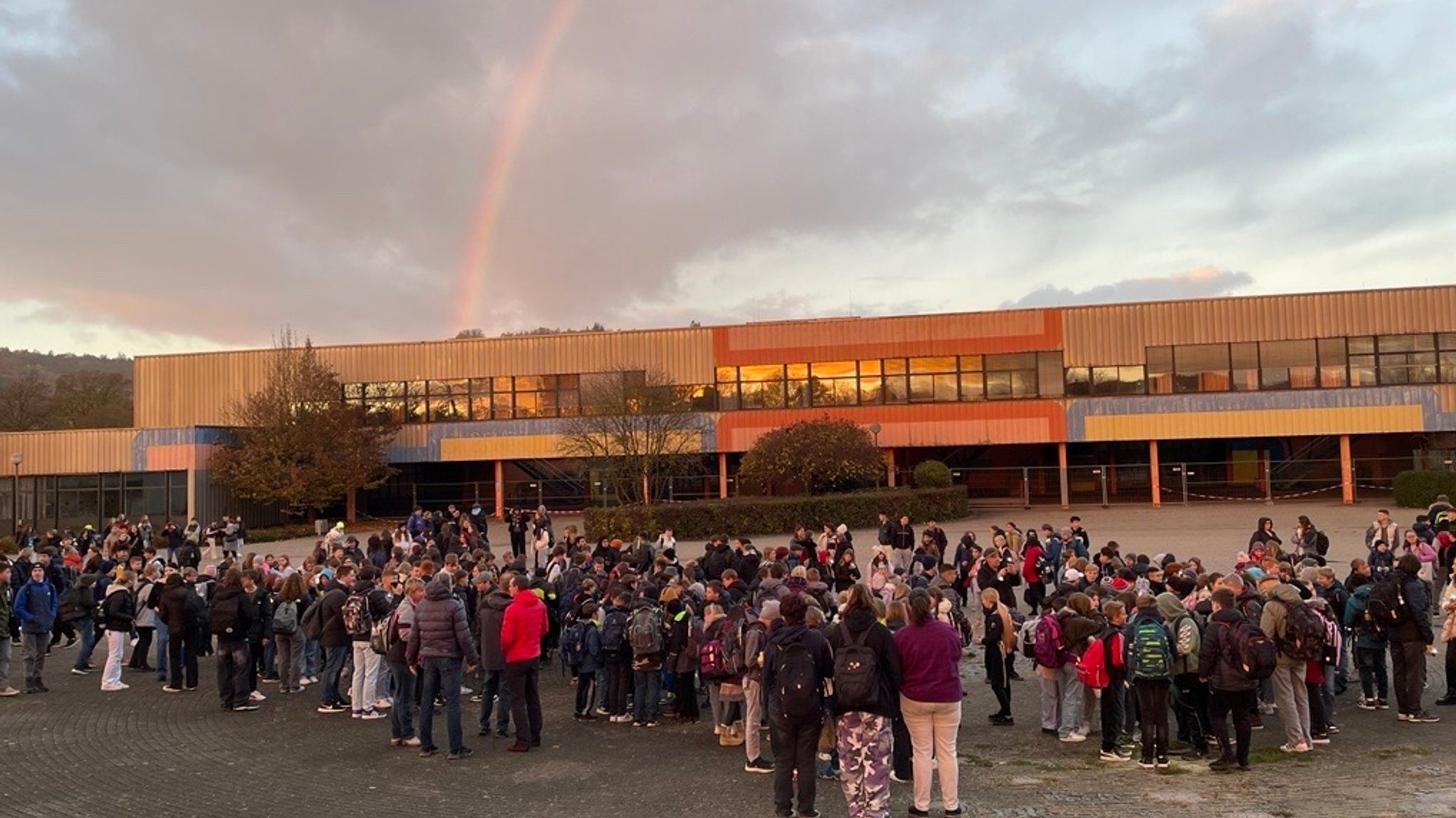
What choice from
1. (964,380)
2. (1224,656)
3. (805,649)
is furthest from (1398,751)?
(964,380)

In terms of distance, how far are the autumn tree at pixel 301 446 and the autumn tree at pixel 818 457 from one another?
1651 cm

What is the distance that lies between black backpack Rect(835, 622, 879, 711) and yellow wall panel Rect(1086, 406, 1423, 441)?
35194 mm

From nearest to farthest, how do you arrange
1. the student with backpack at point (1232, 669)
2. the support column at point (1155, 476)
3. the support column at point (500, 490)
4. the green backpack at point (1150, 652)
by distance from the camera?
1. the student with backpack at point (1232, 669)
2. the green backpack at point (1150, 652)
3. the support column at point (1155, 476)
4. the support column at point (500, 490)

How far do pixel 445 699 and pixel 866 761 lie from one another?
4.53 meters

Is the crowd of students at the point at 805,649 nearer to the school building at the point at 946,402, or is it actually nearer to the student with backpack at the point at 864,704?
the student with backpack at the point at 864,704

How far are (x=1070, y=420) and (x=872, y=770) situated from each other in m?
35.3

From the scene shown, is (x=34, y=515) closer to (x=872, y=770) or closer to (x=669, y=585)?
(x=669, y=585)

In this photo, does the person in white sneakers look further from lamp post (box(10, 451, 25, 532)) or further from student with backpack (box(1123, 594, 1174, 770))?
lamp post (box(10, 451, 25, 532))

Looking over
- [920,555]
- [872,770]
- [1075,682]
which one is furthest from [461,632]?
[920,555]

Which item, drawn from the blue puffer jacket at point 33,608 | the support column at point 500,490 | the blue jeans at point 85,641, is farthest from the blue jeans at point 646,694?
the support column at point 500,490

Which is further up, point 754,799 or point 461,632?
point 461,632

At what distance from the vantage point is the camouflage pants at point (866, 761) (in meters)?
7.54

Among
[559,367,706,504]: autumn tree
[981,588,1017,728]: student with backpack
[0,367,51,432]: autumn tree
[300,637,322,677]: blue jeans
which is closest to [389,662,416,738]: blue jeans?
[300,637,322,677]: blue jeans

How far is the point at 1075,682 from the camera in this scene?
399 inches
